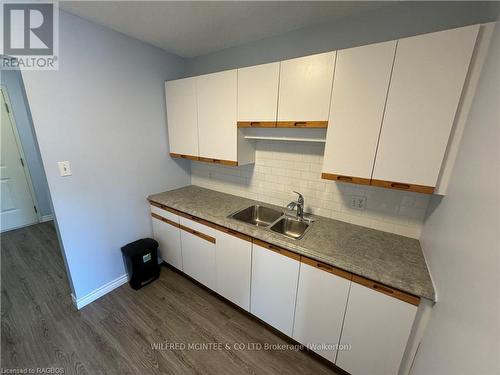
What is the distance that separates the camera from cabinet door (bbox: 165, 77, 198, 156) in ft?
6.79

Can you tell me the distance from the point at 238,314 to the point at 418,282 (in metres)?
1.50

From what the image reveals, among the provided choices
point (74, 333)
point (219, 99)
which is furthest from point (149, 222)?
point (219, 99)

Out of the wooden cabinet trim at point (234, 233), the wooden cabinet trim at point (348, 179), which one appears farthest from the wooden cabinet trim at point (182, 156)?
the wooden cabinet trim at point (348, 179)

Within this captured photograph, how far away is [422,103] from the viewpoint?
109cm

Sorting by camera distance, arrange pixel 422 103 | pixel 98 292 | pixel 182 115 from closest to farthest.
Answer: pixel 422 103 < pixel 98 292 < pixel 182 115

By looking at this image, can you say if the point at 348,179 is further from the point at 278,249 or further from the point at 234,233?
the point at 234,233

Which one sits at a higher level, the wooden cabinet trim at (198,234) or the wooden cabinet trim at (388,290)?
the wooden cabinet trim at (388,290)

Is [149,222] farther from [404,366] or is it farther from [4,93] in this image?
[4,93]

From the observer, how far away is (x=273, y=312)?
65.0 inches

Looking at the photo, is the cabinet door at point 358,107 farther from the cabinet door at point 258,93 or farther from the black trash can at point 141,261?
the black trash can at point 141,261

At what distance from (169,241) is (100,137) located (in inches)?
49.8

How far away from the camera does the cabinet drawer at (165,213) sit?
84.5 inches

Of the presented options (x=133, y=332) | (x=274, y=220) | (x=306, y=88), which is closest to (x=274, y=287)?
(x=274, y=220)

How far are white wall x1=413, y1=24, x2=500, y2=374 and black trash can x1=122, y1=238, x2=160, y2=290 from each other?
90.4 inches
